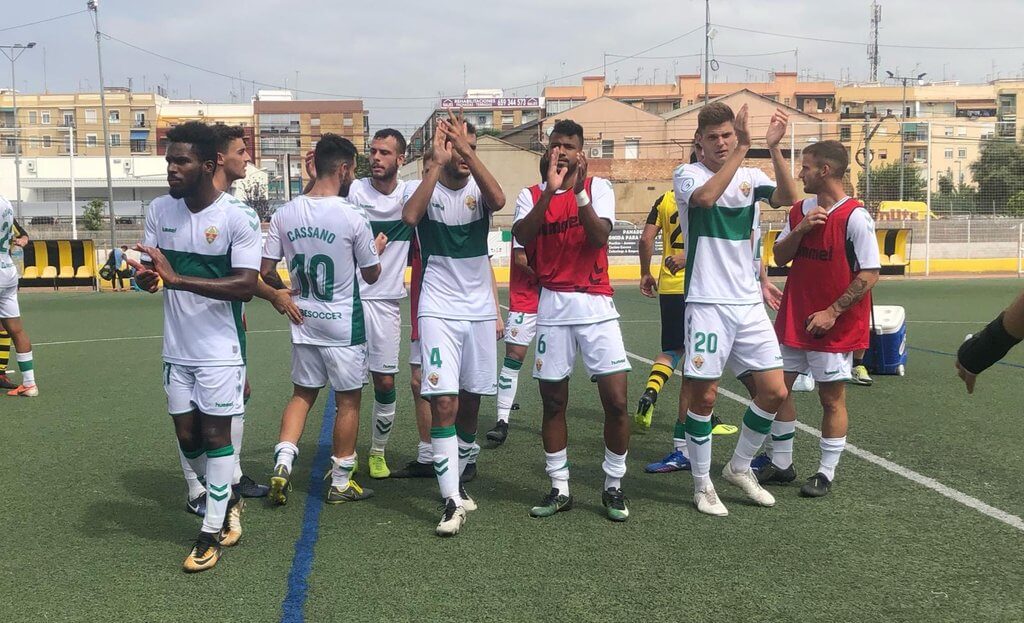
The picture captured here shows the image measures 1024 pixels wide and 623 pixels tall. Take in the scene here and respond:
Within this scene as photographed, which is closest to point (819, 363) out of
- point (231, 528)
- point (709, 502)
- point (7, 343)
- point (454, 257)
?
point (709, 502)

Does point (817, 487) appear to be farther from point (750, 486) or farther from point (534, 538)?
point (534, 538)

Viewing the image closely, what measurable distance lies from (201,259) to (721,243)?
9.55ft

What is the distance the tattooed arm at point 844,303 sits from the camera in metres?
5.35

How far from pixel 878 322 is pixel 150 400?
25.9ft

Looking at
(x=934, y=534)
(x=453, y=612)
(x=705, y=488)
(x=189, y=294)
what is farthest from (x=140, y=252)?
(x=934, y=534)

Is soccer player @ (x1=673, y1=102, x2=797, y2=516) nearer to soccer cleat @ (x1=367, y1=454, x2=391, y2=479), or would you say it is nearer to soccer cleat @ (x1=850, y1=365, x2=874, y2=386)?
soccer cleat @ (x1=367, y1=454, x2=391, y2=479)

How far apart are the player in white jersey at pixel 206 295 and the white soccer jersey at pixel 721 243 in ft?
8.15

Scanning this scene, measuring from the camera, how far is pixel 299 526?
4.96 meters

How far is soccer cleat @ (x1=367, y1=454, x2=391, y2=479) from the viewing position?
6035mm

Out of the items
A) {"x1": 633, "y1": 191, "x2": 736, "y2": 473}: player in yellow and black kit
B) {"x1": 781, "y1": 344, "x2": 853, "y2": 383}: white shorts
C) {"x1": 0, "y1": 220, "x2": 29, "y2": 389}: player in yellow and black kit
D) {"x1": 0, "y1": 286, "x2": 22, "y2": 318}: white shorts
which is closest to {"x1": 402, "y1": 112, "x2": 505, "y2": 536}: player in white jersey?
{"x1": 781, "y1": 344, "x2": 853, "y2": 383}: white shorts

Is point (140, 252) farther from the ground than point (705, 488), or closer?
farther from the ground

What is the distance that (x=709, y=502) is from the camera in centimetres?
510

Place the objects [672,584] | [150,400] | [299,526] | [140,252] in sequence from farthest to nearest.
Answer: [150,400] → [299,526] → [140,252] → [672,584]

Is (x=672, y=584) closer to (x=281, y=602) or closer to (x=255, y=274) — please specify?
(x=281, y=602)
